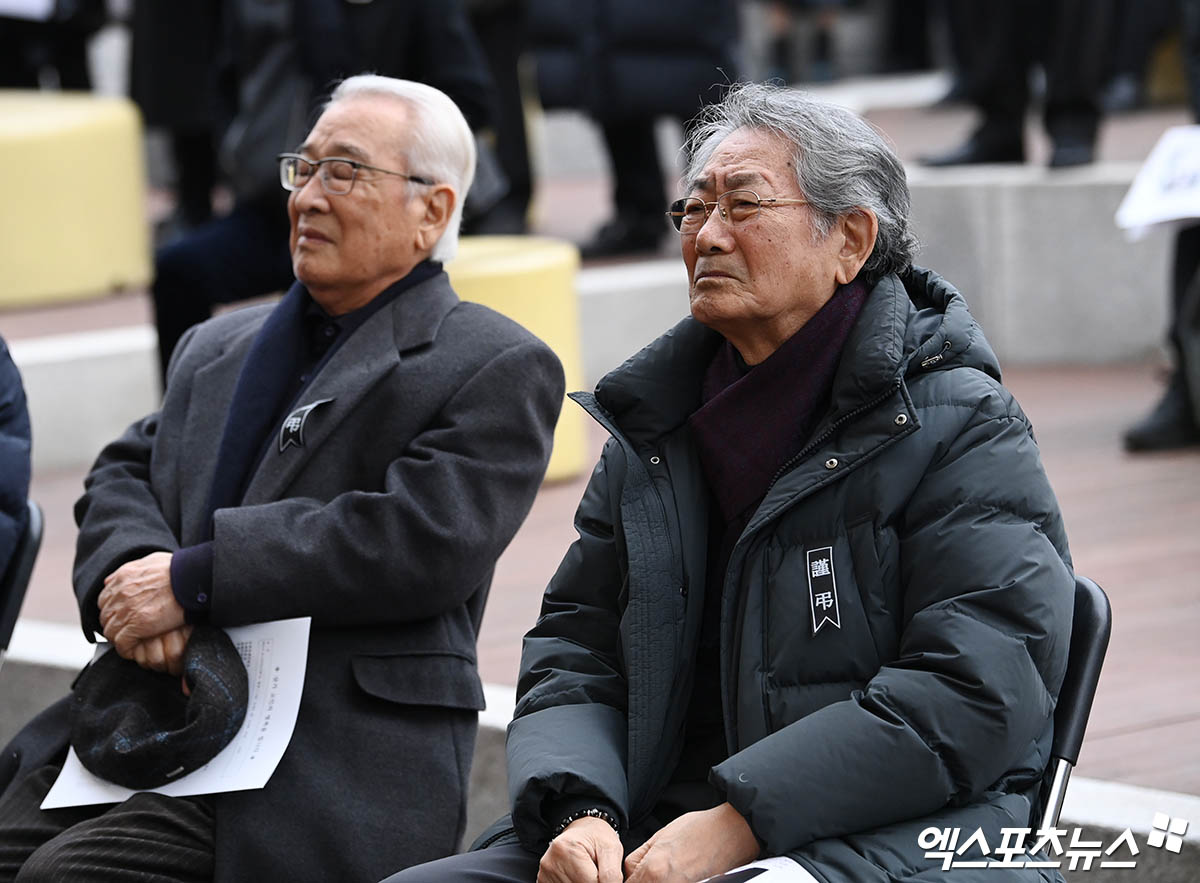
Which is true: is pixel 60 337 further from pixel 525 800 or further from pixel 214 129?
pixel 525 800

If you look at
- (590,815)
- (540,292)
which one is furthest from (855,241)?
(540,292)

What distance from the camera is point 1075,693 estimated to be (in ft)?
9.07

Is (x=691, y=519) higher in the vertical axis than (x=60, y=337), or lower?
higher

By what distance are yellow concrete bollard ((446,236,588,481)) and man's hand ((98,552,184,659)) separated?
3054mm

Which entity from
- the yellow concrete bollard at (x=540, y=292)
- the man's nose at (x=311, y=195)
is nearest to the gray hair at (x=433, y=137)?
the man's nose at (x=311, y=195)

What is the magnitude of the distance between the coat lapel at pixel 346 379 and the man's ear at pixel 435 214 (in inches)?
5.1

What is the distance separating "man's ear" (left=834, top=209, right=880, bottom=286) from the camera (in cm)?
292

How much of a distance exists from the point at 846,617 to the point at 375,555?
97 cm

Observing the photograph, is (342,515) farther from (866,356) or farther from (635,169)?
(635,169)

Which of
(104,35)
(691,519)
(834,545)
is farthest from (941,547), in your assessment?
(104,35)

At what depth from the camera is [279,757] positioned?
11.0 feet

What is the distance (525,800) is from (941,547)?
673mm

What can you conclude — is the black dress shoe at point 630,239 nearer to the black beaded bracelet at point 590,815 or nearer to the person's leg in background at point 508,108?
the person's leg in background at point 508,108

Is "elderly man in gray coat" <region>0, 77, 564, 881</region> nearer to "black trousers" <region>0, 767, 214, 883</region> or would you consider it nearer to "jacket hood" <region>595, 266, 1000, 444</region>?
"black trousers" <region>0, 767, 214, 883</region>
